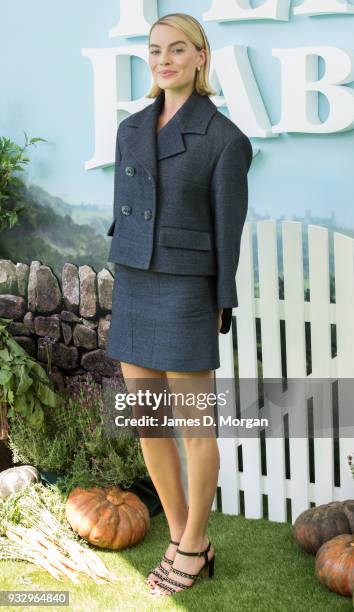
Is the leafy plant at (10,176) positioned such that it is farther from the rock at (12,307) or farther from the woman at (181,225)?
the woman at (181,225)

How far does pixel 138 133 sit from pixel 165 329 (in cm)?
73

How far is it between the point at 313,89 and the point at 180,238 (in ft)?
3.98

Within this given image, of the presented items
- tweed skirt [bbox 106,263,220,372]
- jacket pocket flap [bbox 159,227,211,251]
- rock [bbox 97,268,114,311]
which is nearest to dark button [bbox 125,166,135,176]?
jacket pocket flap [bbox 159,227,211,251]

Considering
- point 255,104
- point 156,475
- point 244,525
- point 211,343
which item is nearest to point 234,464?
point 244,525

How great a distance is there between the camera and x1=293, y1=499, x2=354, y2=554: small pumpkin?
405 centimetres

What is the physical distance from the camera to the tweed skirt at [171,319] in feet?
11.8

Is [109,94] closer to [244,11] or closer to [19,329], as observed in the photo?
[244,11]

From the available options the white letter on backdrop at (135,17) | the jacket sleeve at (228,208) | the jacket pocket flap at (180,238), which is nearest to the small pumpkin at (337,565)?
the jacket sleeve at (228,208)

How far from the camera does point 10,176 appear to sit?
5.12 meters

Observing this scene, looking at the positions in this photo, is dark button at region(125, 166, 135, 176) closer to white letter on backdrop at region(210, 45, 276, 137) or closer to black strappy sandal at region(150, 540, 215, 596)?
white letter on backdrop at region(210, 45, 276, 137)

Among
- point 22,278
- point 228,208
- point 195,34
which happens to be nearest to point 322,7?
point 195,34

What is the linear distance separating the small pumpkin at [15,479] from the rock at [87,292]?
0.88 m

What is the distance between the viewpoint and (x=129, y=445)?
187 inches

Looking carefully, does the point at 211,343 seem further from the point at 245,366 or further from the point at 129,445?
the point at 129,445
